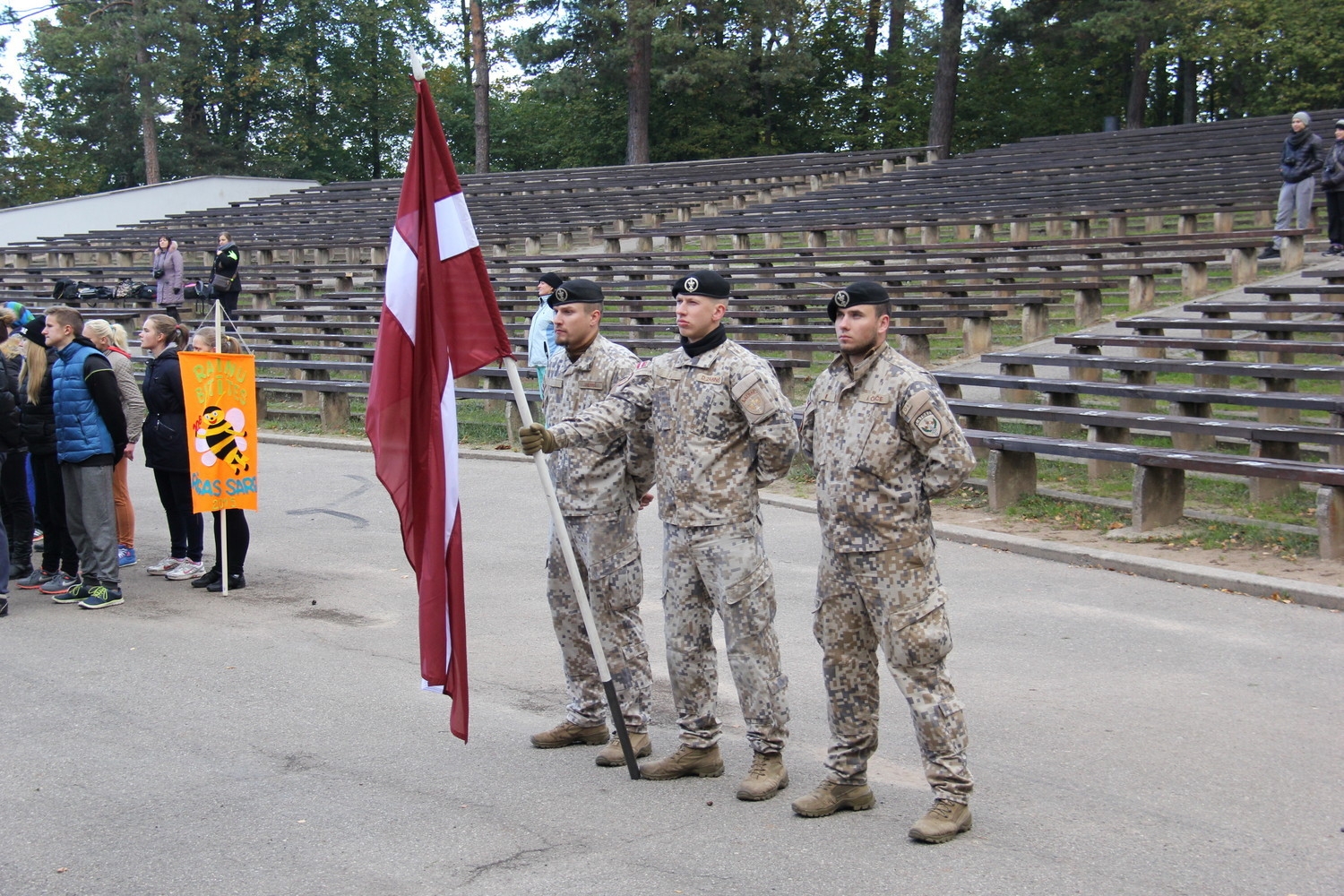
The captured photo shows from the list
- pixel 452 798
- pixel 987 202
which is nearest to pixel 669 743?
pixel 452 798

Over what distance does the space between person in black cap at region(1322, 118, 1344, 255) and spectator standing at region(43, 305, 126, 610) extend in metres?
14.2

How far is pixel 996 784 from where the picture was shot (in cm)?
483

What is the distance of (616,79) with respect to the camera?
143ft

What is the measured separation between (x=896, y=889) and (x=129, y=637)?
522cm

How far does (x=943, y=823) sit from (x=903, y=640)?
65 cm

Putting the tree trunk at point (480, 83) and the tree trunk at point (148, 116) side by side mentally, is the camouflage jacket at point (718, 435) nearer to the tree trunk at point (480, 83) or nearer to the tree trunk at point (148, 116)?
the tree trunk at point (480, 83)

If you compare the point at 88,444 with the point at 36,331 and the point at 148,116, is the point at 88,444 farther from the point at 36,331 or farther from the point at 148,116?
the point at 148,116

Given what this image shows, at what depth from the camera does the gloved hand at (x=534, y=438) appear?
4785mm

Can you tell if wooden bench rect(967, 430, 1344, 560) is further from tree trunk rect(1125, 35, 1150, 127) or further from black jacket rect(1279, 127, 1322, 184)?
tree trunk rect(1125, 35, 1150, 127)

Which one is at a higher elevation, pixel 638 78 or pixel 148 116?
pixel 638 78


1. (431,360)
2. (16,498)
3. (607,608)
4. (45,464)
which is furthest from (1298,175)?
(16,498)

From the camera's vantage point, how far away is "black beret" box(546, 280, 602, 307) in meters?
5.23

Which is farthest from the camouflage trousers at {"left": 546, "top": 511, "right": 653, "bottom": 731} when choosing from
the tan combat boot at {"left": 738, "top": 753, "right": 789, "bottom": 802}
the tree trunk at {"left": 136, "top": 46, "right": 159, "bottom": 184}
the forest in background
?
the tree trunk at {"left": 136, "top": 46, "right": 159, "bottom": 184}

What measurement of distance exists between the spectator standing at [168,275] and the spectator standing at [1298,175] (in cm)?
1666
